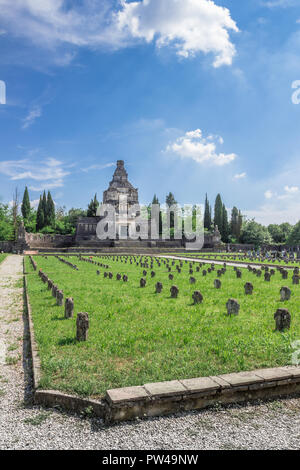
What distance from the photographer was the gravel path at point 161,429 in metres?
3.77

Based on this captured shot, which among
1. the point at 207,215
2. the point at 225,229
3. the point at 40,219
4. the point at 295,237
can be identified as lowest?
the point at 295,237

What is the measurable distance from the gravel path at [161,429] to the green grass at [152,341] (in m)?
0.56

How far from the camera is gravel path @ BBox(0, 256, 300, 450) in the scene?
3.77m

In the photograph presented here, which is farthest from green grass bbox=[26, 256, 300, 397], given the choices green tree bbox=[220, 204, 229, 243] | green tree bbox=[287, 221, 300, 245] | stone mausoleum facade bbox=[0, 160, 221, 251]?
green tree bbox=[220, 204, 229, 243]

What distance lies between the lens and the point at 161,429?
4.07 m

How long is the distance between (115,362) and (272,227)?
99183 mm

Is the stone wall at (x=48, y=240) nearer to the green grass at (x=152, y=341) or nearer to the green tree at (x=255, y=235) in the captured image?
the green tree at (x=255, y=235)

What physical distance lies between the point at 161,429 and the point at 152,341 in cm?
290

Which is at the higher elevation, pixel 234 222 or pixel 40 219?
pixel 40 219

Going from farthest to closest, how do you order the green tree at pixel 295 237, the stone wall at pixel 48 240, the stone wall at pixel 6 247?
1. the green tree at pixel 295 237
2. the stone wall at pixel 48 240
3. the stone wall at pixel 6 247

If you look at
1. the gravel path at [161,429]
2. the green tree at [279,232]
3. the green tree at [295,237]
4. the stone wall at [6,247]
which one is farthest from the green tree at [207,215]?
the gravel path at [161,429]

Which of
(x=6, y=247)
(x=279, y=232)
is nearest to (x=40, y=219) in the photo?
(x=6, y=247)

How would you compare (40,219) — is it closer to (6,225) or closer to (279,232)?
(6,225)
